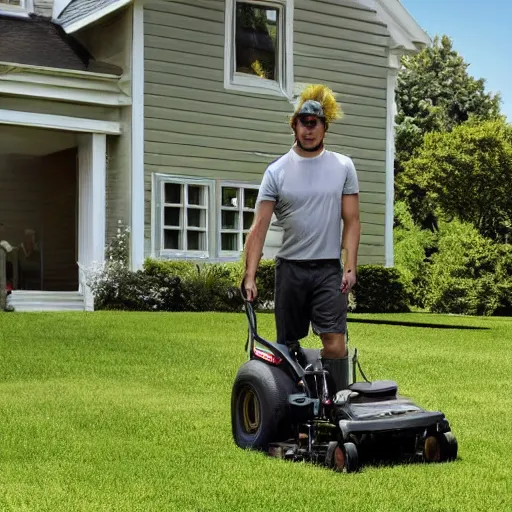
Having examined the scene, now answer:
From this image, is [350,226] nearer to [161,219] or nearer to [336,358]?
[336,358]

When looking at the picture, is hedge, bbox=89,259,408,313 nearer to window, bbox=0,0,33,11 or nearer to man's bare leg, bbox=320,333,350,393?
window, bbox=0,0,33,11

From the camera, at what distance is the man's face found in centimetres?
647

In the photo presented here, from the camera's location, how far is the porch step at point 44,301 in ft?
59.1

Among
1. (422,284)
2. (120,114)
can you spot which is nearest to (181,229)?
(120,114)

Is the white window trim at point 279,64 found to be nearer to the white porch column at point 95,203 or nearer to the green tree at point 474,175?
the white porch column at point 95,203

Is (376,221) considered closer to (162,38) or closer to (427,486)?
(162,38)

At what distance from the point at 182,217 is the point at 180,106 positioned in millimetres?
1948

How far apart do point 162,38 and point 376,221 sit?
5835 mm

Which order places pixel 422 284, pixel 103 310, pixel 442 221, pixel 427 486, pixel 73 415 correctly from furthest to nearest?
pixel 442 221, pixel 422 284, pixel 103 310, pixel 73 415, pixel 427 486

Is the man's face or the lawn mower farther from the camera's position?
the man's face

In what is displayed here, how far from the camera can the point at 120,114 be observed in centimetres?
1945

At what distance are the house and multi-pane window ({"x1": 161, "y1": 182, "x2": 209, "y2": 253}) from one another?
0.08ft

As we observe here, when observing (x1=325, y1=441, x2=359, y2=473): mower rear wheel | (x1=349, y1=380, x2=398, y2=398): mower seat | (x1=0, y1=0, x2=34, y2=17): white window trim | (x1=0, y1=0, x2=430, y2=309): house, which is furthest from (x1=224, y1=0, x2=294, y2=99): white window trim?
(x1=325, y1=441, x2=359, y2=473): mower rear wheel

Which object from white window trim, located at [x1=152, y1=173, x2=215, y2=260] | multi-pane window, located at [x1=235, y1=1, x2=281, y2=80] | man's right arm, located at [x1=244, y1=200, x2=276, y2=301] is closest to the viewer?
man's right arm, located at [x1=244, y1=200, x2=276, y2=301]
